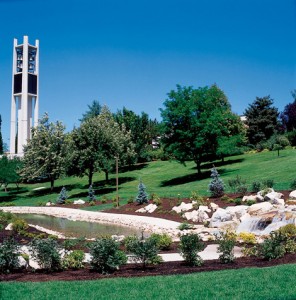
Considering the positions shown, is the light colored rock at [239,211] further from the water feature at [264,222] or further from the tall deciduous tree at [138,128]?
the tall deciduous tree at [138,128]

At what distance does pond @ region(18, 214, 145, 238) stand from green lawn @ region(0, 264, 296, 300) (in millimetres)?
8257

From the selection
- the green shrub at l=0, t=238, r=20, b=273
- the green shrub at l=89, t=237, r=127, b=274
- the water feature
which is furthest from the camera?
the water feature

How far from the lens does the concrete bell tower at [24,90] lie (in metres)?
64.1

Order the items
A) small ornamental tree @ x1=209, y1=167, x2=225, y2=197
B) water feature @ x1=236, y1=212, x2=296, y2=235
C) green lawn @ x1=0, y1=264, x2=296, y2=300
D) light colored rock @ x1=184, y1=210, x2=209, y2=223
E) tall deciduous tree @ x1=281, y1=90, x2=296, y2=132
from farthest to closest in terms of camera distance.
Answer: tall deciduous tree @ x1=281, y1=90, x2=296, y2=132
small ornamental tree @ x1=209, y1=167, x2=225, y2=197
light colored rock @ x1=184, y1=210, x2=209, y2=223
water feature @ x1=236, y1=212, x2=296, y2=235
green lawn @ x1=0, y1=264, x2=296, y2=300

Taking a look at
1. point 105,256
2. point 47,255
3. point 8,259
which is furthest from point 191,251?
point 8,259

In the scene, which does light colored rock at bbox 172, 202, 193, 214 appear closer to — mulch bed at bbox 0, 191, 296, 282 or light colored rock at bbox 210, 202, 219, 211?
light colored rock at bbox 210, 202, 219, 211

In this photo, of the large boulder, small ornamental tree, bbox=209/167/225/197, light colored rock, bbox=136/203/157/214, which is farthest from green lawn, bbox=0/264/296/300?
small ornamental tree, bbox=209/167/225/197

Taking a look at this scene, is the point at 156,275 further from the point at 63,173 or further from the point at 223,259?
the point at 63,173

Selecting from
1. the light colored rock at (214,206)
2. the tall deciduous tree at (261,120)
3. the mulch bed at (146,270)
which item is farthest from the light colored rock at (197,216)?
the tall deciduous tree at (261,120)

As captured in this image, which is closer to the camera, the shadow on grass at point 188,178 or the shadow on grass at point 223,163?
the shadow on grass at point 188,178

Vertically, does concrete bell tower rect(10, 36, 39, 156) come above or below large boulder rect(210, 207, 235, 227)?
above

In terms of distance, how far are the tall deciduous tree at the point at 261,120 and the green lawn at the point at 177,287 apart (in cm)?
4659

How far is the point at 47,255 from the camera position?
29.8 ft

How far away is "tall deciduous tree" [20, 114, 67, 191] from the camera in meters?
38.0
